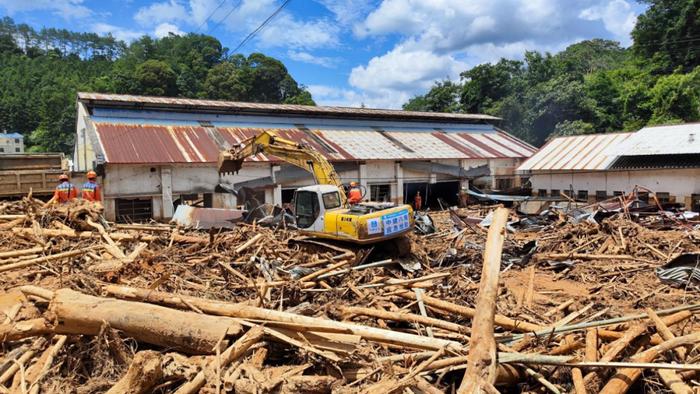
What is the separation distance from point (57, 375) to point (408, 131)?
88.4ft

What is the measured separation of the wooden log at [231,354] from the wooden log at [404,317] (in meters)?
1.74

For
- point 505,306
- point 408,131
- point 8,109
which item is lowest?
point 505,306

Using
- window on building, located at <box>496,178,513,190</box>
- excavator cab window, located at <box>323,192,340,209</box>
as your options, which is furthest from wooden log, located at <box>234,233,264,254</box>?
window on building, located at <box>496,178,513,190</box>

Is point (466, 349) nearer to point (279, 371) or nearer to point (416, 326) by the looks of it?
point (416, 326)

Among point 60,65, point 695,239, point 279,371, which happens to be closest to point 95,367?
point 279,371

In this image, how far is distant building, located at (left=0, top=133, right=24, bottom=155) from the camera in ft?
176

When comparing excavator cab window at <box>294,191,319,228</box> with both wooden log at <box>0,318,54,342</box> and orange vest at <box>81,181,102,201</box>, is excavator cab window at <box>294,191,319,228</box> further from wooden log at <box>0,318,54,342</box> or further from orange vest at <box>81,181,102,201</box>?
orange vest at <box>81,181,102,201</box>

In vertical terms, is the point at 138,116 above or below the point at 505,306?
above

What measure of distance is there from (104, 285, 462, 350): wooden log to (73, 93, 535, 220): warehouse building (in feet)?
45.8

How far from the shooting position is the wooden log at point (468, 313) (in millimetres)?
5187

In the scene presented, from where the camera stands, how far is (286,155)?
504 inches

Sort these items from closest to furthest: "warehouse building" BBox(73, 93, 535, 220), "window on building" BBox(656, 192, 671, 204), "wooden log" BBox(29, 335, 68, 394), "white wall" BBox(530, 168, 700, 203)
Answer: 1. "wooden log" BBox(29, 335, 68, 394)
2. "warehouse building" BBox(73, 93, 535, 220)
3. "white wall" BBox(530, 168, 700, 203)
4. "window on building" BBox(656, 192, 671, 204)

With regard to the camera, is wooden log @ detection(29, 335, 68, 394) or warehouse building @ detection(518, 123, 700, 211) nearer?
wooden log @ detection(29, 335, 68, 394)

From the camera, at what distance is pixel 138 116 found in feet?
72.1
